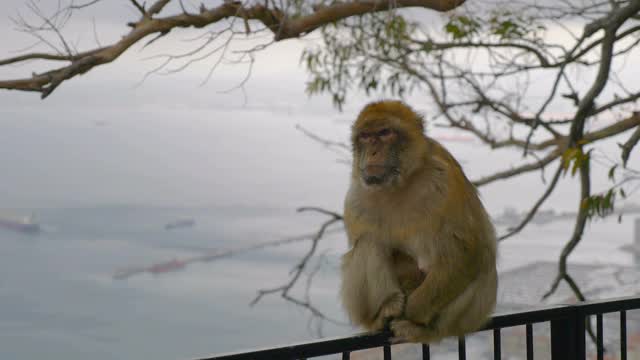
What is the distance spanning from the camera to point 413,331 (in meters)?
2.33

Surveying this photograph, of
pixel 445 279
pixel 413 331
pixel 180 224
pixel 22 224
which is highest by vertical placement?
pixel 445 279

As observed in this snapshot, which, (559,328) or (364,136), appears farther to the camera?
(364,136)

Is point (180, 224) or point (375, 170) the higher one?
point (375, 170)

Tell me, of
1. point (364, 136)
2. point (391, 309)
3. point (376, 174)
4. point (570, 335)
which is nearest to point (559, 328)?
point (570, 335)

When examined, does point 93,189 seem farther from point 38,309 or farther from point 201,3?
point 201,3

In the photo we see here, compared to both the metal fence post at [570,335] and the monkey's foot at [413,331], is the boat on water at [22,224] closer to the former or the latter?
the monkey's foot at [413,331]

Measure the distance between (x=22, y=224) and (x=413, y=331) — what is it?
8.62 metres

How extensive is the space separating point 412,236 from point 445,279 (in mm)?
157

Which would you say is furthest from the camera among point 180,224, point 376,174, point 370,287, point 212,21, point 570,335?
point 180,224

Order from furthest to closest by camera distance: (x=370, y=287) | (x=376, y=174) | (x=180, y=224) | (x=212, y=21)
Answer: (x=180, y=224) → (x=212, y=21) → (x=370, y=287) → (x=376, y=174)

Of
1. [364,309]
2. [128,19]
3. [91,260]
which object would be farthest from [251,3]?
[91,260]

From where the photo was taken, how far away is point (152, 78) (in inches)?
148

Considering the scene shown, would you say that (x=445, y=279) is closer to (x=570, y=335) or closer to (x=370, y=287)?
(x=370, y=287)

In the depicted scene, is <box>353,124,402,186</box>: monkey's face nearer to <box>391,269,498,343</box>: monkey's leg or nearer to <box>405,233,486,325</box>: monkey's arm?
<box>405,233,486,325</box>: monkey's arm
